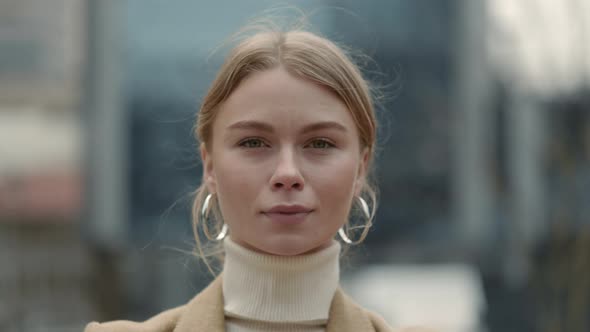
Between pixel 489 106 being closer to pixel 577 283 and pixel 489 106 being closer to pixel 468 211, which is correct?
pixel 468 211

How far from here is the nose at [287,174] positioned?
3027 mm

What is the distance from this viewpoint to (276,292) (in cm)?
323

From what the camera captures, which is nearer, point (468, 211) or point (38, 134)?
point (468, 211)

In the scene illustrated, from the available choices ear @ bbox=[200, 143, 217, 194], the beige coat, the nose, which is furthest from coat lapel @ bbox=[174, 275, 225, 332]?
the nose

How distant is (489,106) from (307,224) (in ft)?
71.3

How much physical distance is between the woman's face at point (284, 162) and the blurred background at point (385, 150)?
18.8m

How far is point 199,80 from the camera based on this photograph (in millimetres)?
23703

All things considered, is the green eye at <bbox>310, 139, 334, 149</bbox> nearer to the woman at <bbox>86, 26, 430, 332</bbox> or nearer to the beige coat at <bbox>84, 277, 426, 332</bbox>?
the woman at <bbox>86, 26, 430, 332</bbox>

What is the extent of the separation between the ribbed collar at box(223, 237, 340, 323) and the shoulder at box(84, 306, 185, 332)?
0.17m

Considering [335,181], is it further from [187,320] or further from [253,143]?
[187,320]

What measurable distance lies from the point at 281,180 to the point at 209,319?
0.51 meters

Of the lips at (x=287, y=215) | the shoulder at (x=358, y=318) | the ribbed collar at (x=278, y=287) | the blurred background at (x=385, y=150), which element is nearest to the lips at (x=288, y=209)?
the lips at (x=287, y=215)

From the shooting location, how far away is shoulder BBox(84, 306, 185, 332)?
3139mm

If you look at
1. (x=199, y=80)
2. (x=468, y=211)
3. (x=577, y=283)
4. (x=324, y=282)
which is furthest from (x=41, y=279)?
(x=324, y=282)
